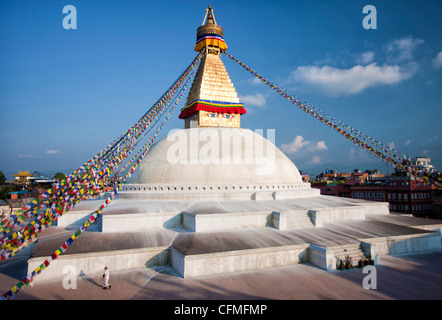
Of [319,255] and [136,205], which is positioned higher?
[136,205]

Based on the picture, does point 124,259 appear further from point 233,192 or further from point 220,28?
point 220,28

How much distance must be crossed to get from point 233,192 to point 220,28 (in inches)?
396

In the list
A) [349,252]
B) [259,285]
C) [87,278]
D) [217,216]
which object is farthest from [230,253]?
[87,278]

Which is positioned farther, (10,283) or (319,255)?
(319,255)

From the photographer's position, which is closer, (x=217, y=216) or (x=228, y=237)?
(x=228, y=237)

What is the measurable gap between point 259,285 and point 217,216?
3.06 meters

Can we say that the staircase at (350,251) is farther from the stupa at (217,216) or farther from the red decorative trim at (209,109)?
the red decorative trim at (209,109)

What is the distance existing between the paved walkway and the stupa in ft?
1.15

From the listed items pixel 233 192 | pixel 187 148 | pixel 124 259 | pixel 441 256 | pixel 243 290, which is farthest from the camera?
pixel 187 148

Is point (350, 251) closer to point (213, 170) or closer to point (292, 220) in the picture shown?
point (292, 220)

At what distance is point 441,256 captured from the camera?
7730 millimetres

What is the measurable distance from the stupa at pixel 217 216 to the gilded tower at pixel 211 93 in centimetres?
5

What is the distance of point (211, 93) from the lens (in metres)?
13.9
